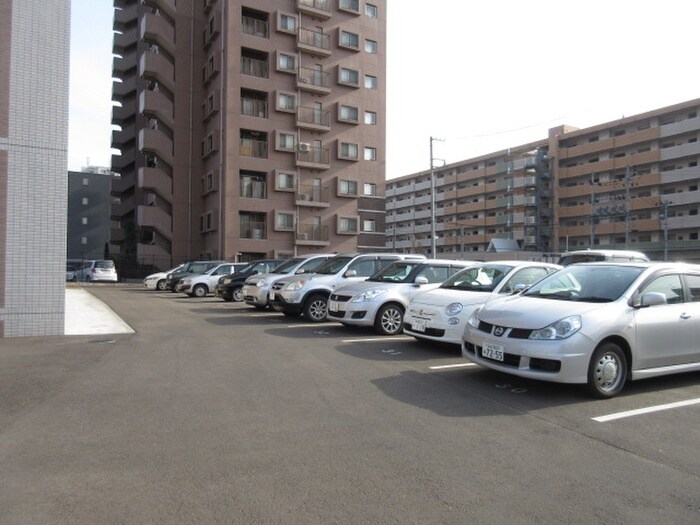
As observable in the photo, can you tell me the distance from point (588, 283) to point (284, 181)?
3576 cm

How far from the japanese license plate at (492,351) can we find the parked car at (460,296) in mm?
1962

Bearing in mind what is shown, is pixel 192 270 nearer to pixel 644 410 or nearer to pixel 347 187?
pixel 347 187

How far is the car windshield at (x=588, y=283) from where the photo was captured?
21.4 ft

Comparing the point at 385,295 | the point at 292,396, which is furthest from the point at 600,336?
the point at 385,295

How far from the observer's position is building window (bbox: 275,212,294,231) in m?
40.8

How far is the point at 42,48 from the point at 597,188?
70.6 metres

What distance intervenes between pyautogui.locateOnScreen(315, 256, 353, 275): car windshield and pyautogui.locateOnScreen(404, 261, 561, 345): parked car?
4.46m

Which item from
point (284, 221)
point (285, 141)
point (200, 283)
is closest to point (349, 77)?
point (285, 141)

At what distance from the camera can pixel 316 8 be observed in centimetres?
4278

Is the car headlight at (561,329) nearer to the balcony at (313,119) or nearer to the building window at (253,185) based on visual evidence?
the building window at (253,185)

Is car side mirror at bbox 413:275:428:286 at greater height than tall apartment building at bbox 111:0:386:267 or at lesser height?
lesser

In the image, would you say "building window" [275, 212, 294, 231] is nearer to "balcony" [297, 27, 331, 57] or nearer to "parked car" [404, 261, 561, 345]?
"balcony" [297, 27, 331, 57]

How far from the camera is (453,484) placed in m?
3.74

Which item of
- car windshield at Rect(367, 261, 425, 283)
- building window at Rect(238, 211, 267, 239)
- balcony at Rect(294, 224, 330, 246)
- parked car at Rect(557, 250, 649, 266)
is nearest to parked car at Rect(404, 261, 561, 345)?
car windshield at Rect(367, 261, 425, 283)
